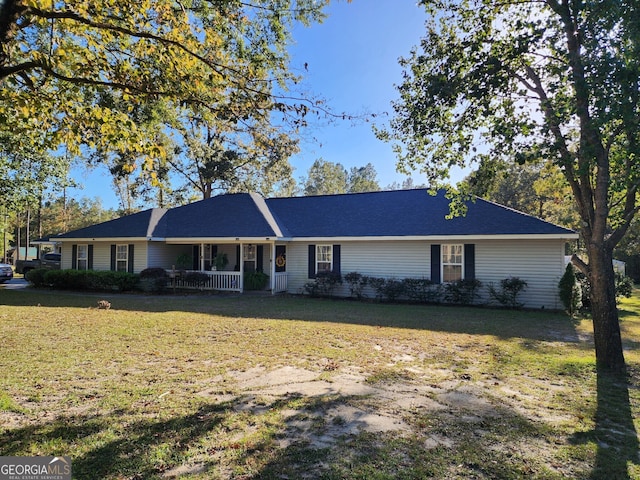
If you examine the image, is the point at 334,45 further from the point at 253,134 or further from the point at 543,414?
the point at 543,414

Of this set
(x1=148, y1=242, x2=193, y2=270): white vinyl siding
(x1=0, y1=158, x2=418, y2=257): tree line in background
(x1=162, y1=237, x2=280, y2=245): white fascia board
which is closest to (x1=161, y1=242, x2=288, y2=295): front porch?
(x1=148, y1=242, x2=193, y2=270): white vinyl siding

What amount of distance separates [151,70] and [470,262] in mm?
12370

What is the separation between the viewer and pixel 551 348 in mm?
7758

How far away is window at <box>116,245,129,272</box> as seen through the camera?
763 inches

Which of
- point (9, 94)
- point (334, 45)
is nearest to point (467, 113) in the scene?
point (334, 45)

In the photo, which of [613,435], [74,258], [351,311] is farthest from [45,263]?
[613,435]

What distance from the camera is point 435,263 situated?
49.0ft

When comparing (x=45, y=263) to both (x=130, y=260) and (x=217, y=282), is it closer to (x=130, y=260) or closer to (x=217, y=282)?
(x=130, y=260)

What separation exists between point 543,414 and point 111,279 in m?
18.4

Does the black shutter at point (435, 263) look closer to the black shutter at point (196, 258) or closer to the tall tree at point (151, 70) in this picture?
the tall tree at point (151, 70)

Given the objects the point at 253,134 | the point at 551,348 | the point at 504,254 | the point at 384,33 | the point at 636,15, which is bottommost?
the point at 551,348

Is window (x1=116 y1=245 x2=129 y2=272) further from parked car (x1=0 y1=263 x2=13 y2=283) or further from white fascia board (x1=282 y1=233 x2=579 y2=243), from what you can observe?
white fascia board (x1=282 y1=233 x2=579 y2=243)

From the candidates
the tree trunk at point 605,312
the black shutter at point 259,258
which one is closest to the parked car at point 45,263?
the black shutter at point 259,258

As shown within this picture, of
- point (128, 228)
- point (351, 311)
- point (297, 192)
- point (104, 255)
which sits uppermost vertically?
point (297, 192)
